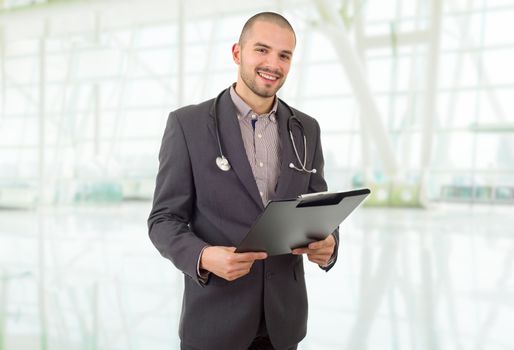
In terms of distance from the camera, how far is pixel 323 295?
6.25 m

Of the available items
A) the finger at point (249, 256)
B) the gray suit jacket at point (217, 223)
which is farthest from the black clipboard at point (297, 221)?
the gray suit jacket at point (217, 223)

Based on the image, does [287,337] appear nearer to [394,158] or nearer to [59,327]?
[59,327]

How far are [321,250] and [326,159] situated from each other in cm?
2435

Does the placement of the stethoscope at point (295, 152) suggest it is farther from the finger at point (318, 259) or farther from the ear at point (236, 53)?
the finger at point (318, 259)

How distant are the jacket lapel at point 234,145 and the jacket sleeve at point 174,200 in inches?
5.7

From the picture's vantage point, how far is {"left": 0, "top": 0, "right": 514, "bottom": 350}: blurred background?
5.42 meters

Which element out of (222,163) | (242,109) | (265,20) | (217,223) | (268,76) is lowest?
(217,223)

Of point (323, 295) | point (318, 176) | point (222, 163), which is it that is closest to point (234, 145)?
point (222, 163)

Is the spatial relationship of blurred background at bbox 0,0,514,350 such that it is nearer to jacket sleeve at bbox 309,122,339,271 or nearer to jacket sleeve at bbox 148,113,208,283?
jacket sleeve at bbox 309,122,339,271

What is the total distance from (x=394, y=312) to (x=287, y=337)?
12.4 feet

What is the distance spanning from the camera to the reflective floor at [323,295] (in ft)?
15.2

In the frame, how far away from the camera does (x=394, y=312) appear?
5484 mm

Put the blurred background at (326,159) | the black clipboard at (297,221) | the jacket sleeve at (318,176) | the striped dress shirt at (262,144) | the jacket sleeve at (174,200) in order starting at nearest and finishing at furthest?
1. the black clipboard at (297,221)
2. the jacket sleeve at (174,200)
3. the striped dress shirt at (262,144)
4. the jacket sleeve at (318,176)
5. the blurred background at (326,159)

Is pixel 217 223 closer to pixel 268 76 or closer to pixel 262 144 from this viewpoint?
pixel 262 144
